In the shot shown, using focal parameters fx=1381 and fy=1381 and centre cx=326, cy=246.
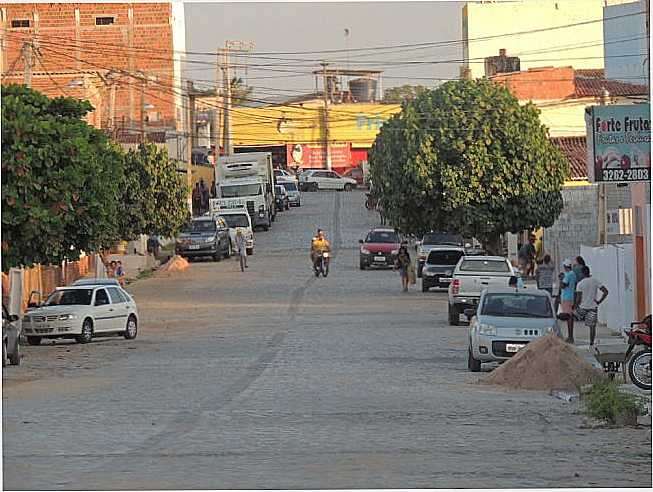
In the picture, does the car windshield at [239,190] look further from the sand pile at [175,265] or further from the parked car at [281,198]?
the sand pile at [175,265]

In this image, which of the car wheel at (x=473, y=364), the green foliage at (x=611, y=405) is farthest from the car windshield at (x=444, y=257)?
the green foliage at (x=611, y=405)

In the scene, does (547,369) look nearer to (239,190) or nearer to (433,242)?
(433,242)

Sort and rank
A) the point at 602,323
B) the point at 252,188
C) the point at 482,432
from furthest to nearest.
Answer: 1. the point at 252,188
2. the point at 602,323
3. the point at 482,432

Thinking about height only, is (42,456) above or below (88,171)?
below

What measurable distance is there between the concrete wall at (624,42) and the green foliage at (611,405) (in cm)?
1677

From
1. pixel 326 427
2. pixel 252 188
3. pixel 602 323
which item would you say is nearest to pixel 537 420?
pixel 326 427

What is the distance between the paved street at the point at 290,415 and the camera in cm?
1322

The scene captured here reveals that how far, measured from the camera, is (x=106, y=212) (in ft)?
91.7

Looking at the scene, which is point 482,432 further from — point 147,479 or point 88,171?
point 88,171

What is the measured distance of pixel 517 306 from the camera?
83.5 ft

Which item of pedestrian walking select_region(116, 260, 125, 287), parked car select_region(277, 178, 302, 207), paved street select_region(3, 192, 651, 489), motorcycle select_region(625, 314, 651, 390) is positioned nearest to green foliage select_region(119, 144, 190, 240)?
pedestrian walking select_region(116, 260, 125, 287)

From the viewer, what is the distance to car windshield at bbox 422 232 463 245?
5394cm

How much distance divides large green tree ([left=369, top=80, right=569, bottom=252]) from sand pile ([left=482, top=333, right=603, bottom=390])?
81.8ft

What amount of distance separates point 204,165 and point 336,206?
1451 cm
